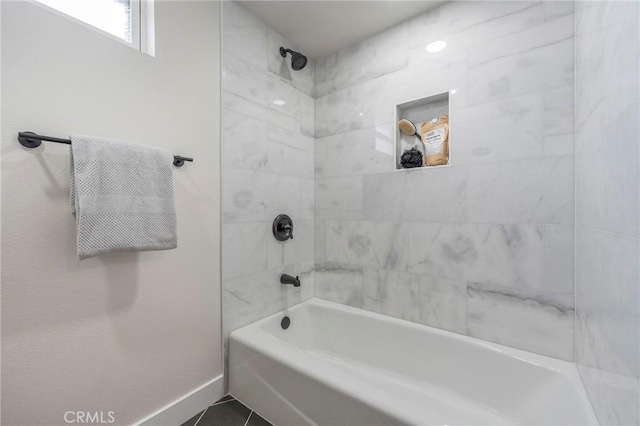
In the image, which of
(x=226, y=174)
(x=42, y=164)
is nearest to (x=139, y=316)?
(x=42, y=164)

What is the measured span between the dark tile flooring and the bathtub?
0.04 meters

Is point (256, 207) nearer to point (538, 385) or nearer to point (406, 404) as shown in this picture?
point (406, 404)

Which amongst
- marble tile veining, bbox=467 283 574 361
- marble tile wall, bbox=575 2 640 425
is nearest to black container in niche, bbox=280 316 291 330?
marble tile veining, bbox=467 283 574 361

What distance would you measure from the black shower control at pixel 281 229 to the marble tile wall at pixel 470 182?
419 mm

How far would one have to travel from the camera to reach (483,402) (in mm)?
1425

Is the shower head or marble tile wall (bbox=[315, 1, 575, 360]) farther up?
the shower head

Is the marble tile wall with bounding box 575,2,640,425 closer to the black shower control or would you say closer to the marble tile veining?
the marble tile veining

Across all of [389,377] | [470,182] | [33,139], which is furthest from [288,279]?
[33,139]

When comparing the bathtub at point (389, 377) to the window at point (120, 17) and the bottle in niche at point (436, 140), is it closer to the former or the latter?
the bottle in niche at point (436, 140)

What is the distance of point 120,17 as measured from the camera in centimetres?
125

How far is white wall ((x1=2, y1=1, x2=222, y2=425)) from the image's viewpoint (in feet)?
3.01

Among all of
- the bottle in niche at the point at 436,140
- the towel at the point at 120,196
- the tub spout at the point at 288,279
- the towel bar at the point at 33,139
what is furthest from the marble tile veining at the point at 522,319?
the towel bar at the point at 33,139

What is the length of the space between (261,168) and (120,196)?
0.89 metres

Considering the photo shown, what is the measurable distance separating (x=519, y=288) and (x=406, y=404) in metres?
0.91
